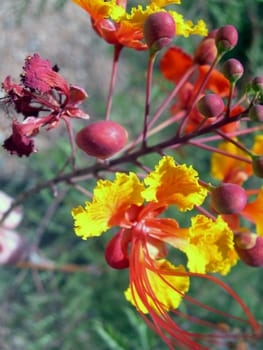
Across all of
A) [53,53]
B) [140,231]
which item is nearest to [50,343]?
[140,231]

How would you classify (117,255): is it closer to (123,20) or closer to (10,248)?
(123,20)

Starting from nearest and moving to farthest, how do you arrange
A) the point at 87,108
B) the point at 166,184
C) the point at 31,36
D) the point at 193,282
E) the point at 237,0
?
1. the point at 166,184
2. the point at 237,0
3. the point at 193,282
4. the point at 87,108
5. the point at 31,36

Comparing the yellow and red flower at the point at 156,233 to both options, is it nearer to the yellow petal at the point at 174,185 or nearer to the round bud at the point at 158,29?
the yellow petal at the point at 174,185

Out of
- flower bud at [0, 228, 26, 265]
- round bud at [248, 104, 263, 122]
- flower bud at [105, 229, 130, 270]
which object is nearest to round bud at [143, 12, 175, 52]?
round bud at [248, 104, 263, 122]

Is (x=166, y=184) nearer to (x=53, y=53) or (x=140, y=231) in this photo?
(x=140, y=231)

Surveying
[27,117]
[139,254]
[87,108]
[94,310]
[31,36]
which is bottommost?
[94,310]
